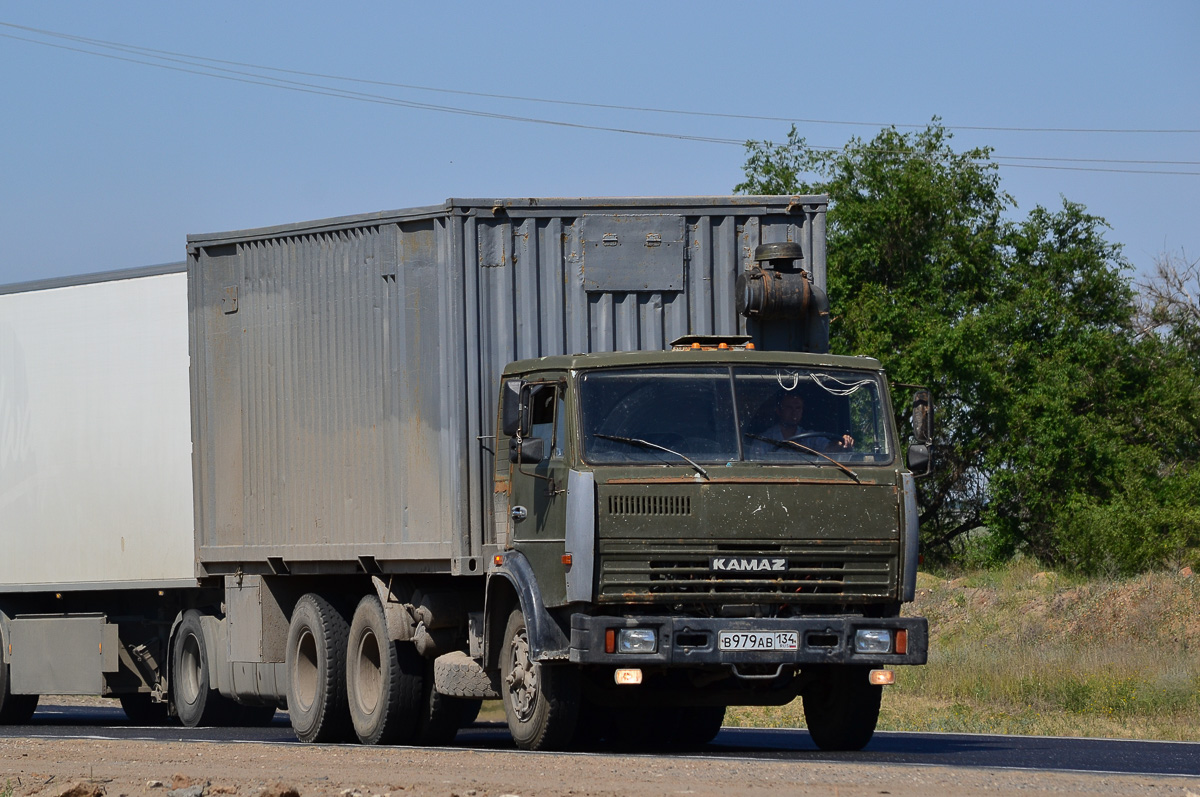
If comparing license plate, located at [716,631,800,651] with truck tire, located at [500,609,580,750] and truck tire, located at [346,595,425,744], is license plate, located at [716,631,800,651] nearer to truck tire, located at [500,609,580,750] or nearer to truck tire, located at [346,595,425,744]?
truck tire, located at [500,609,580,750]

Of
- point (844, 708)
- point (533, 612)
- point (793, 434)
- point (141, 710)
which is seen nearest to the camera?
point (533, 612)

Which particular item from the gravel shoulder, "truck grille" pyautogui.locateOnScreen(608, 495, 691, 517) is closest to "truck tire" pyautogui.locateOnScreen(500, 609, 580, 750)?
the gravel shoulder

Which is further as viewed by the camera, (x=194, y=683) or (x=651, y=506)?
(x=194, y=683)

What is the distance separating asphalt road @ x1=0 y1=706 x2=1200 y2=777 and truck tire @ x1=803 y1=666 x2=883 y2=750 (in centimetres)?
15

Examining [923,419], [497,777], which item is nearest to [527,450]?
[497,777]

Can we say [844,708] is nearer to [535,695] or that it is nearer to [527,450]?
[535,695]

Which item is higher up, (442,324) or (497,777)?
(442,324)

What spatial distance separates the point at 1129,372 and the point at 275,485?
2663cm

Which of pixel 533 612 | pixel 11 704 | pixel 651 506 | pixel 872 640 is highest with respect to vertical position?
pixel 651 506

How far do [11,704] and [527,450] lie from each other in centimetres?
969

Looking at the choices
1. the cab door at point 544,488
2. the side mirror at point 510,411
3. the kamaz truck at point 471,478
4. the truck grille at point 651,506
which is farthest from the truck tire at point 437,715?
the truck grille at point 651,506

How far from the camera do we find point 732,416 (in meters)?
10.7

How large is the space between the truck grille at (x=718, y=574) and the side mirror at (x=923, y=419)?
0.88m

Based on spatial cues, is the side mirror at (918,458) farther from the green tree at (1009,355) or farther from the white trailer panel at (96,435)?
the green tree at (1009,355)
